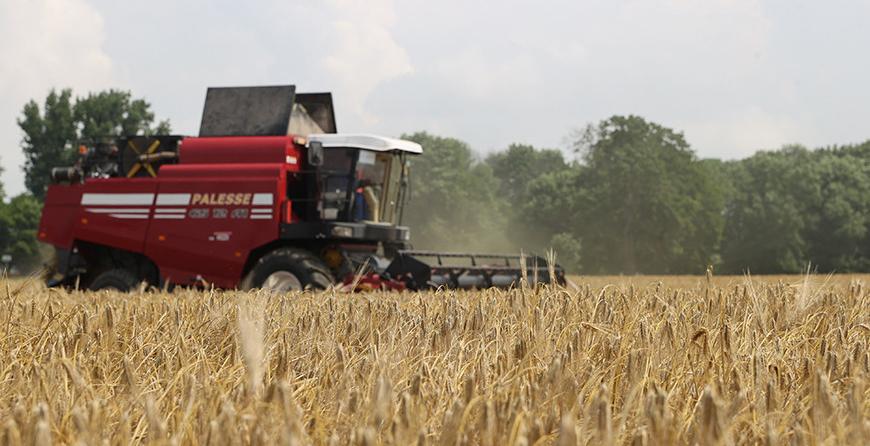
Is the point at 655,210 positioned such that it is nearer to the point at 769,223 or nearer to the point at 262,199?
the point at 769,223

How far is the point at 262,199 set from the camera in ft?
47.7

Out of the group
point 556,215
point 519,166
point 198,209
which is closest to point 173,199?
point 198,209

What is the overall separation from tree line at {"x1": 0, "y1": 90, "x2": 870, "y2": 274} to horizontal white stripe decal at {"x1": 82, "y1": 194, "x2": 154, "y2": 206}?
34.8m

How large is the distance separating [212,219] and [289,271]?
1.92 metres

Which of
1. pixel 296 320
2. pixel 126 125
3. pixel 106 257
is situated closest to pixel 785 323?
pixel 296 320

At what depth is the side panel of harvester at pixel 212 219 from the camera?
14.5 metres

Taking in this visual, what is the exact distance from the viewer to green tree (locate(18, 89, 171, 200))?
5984 centimetres

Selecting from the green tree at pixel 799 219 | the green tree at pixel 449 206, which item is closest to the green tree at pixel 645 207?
the green tree at pixel 799 219

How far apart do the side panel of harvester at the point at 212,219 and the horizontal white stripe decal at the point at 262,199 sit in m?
0.02

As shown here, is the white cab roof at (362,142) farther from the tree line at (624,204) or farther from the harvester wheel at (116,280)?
the tree line at (624,204)

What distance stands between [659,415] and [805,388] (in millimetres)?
1310

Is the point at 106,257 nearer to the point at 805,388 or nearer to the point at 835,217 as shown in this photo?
the point at 805,388

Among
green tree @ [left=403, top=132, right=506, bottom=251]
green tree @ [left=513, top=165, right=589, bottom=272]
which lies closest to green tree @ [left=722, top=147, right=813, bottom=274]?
green tree @ [left=513, top=165, right=589, bottom=272]

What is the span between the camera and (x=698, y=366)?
339cm
